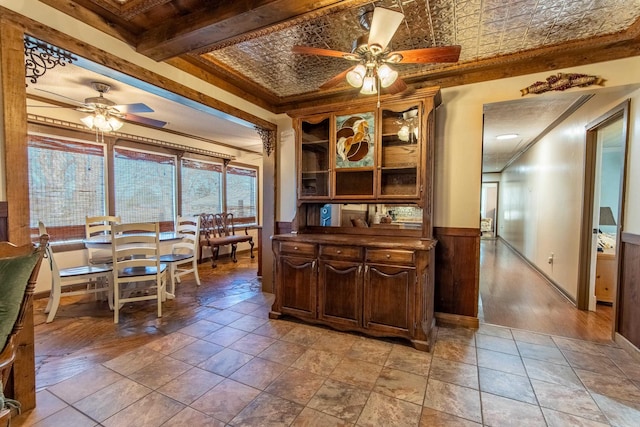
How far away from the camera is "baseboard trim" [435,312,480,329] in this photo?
2.84 m

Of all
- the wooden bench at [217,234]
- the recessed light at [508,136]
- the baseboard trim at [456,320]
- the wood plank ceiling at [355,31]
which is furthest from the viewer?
the wooden bench at [217,234]

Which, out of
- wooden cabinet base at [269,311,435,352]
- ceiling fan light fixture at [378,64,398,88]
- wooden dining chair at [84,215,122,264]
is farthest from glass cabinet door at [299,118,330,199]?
wooden dining chair at [84,215,122,264]

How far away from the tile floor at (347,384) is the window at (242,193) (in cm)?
437

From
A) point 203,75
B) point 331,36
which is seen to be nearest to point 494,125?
point 331,36

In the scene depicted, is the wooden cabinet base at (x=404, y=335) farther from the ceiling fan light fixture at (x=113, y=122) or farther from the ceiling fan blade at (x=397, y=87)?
the ceiling fan light fixture at (x=113, y=122)

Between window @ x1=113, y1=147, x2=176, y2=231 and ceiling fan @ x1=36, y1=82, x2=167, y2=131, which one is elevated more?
ceiling fan @ x1=36, y1=82, x2=167, y2=131

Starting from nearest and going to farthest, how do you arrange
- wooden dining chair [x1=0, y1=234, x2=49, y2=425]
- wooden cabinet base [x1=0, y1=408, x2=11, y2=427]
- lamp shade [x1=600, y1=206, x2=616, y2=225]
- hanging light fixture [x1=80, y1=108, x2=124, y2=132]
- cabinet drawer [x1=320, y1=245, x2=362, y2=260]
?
1. wooden cabinet base [x1=0, y1=408, x2=11, y2=427]
2. wooden dining chair [x1=0, y1=234, x2=49, y2=425]
3. cabinet drawer [x1=320, y1=245, x2=362, y2=260]
4. hanging light fixture [x1=80, y1=108, x2=124, y2=132]
5. lamp shade [x1=600, y1=206, x2=616, y2=225]

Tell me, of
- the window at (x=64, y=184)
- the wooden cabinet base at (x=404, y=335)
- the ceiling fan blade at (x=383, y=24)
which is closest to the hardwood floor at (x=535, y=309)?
the wooden cabinet base at (x=404, y=335)

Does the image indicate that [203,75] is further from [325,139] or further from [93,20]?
[325,139]

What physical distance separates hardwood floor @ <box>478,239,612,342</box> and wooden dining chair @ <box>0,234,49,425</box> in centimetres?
352

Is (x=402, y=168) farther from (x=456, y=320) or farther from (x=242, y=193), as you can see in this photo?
(x=242, y=193)

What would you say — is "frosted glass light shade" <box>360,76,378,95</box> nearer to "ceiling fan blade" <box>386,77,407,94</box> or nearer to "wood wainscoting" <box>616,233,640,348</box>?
"ceiling fan blade" <box>386,77,407,94</box>

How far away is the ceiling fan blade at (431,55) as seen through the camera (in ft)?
5.83

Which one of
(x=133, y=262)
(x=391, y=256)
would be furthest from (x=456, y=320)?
(x=133, y=262)
